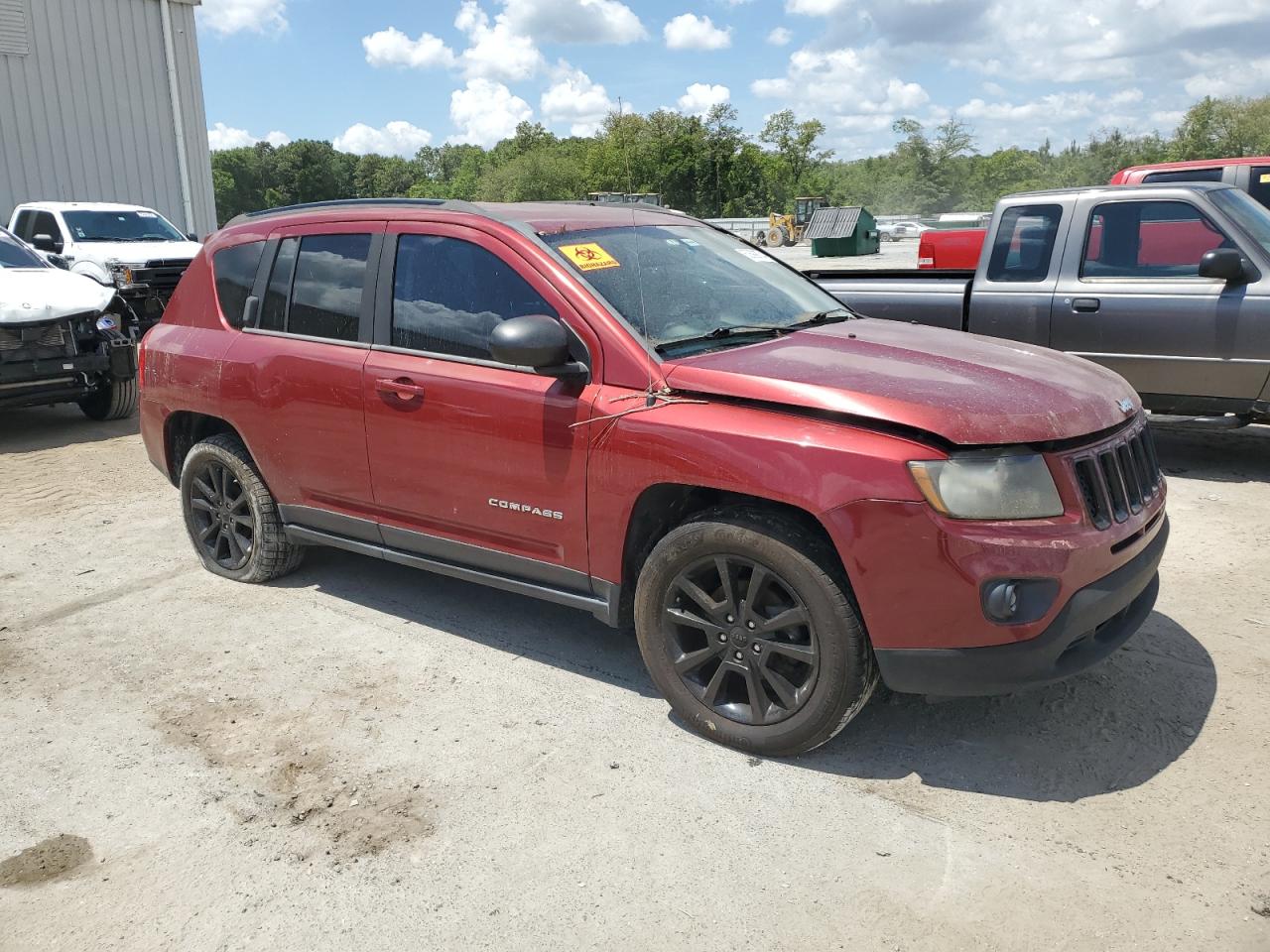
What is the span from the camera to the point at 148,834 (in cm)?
302

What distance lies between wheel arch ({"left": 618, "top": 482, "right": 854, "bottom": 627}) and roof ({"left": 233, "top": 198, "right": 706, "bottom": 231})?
117 centimetres

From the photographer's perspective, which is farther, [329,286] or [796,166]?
[796,166]

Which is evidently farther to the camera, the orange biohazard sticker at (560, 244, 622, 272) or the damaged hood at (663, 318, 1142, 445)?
the orange biohazard sticker at (560, 244, 622, 272)

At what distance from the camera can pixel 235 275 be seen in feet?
15.8

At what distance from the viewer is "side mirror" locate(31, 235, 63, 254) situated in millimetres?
13109

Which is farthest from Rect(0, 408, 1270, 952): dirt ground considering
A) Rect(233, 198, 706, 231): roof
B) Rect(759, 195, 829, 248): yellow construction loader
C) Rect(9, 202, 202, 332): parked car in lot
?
Rect(759, 195, 829, 248): yellow construction loader

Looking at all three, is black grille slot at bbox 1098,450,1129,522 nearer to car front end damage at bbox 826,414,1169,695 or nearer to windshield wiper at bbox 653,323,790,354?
car front end damage at bbox 826,414,1169,695

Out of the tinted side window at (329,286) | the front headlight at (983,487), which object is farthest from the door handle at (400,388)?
the front headlight at (983,487)

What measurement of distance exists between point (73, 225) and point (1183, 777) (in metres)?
15.1

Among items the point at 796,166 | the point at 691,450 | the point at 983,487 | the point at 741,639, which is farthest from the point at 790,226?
the point at 983,487

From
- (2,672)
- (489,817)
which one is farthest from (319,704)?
(2,672)

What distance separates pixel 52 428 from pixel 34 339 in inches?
45.7

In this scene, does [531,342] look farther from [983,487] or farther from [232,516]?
[232,516]

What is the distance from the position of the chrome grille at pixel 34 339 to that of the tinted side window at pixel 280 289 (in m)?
5.06
